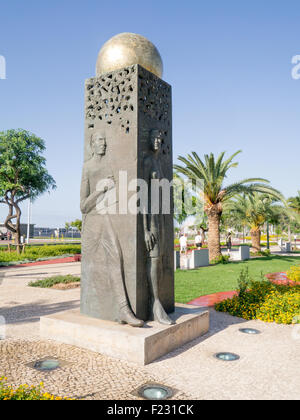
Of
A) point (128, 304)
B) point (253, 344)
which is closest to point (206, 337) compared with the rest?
point (253, 344)

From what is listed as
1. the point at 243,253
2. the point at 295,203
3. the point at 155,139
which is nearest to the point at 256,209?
the point at 243,253

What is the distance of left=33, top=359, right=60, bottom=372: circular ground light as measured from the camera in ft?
13.7

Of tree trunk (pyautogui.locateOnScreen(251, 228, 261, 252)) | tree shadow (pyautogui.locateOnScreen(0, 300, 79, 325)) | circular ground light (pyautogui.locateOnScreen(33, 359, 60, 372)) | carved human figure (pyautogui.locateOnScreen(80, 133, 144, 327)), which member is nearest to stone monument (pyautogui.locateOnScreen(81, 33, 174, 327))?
carved human figure (pyautogui.locateOnScreen(80, 133, 144, 327))

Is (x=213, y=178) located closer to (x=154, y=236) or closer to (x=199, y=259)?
(x=199, y=259)

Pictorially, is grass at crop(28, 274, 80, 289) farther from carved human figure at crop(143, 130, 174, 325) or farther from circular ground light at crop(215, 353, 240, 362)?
circular ground light at crop(215, 353, 240, 362)

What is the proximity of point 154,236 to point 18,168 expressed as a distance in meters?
24.3

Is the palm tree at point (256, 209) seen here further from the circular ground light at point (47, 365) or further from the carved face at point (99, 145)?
the circular ground light at point (47, 365)

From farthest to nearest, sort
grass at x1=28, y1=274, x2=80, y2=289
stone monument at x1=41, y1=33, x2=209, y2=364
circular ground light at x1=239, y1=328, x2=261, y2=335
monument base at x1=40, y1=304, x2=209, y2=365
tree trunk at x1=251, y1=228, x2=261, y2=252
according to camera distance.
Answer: tree trunk at x1=251, y1=228, x2=261, y2=252 → grass at x1=28, y1=274, x2=80, y2=289 → circular ground light at x1=239, y1=328, x2=261, y2=335 → stone monument at x1=41, y1=33, x2=209, y2=364 → monument base at x1=40, y1=304, x2=209, y2=365

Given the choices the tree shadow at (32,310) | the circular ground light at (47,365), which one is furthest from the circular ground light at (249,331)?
the tree shadow at (32,310)

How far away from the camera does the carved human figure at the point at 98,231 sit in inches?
208

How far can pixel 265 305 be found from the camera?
7137 millimetres

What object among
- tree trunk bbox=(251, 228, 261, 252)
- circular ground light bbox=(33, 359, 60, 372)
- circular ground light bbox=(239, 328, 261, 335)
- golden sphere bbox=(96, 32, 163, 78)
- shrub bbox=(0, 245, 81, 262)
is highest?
golden sphere bbox=(96, 32, 163, 78)

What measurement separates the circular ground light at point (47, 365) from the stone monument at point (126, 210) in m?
0.61

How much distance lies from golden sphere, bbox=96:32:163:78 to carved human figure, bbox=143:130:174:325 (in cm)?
127
